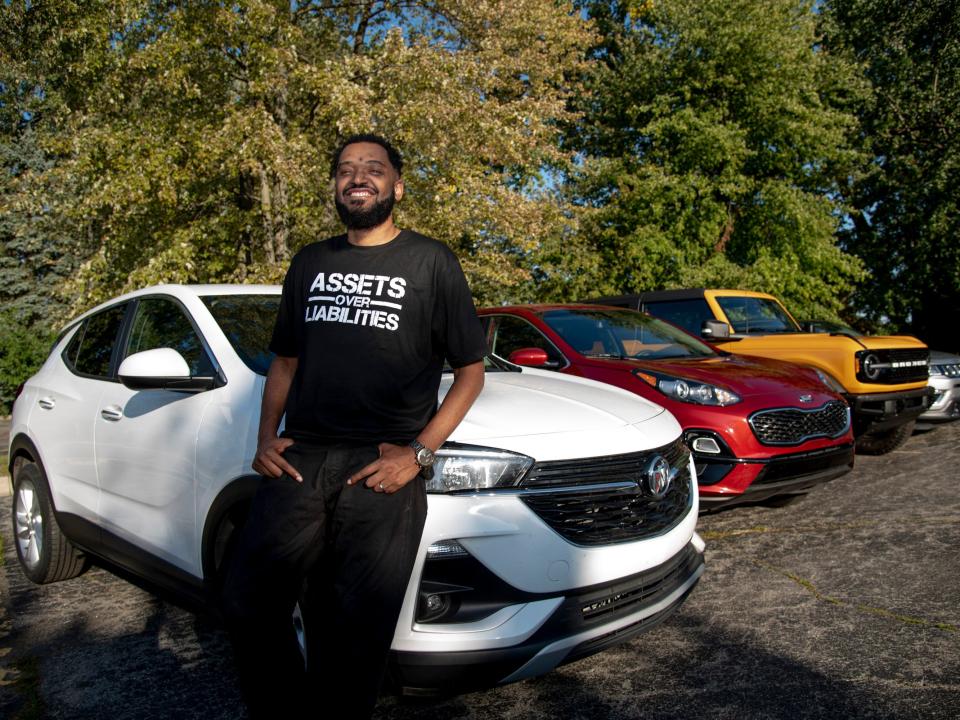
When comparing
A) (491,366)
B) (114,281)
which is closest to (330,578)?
(491,366)

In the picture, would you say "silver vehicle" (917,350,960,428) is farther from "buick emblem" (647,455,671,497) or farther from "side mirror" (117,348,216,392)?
"side mirror" (117,348,216,392)

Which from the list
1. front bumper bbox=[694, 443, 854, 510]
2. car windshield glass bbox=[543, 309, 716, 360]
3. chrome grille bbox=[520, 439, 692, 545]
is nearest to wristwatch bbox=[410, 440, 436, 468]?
chrome grille bbox=[520, 439, 692, 545]

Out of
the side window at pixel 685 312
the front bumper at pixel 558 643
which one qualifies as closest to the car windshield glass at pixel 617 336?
the side window at pixel 685 312

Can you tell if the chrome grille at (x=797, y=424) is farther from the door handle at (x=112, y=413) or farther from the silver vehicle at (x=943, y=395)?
the silver vehicle at (x=943, y=395)

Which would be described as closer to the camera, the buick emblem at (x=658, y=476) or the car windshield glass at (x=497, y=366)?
the buick emblem at (x=658, y=476)

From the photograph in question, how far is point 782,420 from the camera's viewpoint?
202 inches

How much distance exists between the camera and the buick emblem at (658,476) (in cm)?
282

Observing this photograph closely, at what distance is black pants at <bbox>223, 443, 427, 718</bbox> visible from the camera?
2.06 meters

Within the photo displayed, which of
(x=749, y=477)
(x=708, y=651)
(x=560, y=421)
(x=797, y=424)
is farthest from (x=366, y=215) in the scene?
(x=797, y=424)

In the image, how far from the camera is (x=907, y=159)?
69.8 feet

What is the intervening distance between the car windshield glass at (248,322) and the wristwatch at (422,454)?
112 centimetres

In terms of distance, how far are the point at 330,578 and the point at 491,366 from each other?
1.98 m

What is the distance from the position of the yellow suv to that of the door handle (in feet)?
17.5

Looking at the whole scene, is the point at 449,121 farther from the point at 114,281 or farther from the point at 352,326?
the point at 352,326
